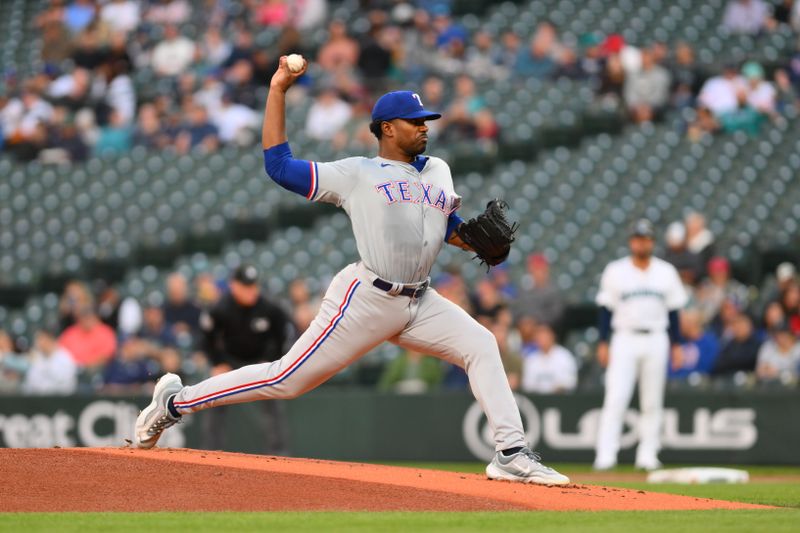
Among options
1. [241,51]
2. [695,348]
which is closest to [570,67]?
[241,51]

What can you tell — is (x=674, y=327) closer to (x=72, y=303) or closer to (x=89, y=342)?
(x=89, y=342)

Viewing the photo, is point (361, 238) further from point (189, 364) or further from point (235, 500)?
point (189, 364)

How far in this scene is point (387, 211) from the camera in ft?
21.1

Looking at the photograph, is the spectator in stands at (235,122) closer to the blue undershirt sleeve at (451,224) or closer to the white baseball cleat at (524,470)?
the blue undershirt sleeve at (451,224)

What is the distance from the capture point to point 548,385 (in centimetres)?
1250

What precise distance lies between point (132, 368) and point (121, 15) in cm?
864

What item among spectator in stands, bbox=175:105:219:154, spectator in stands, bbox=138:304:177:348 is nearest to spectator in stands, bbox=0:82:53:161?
spectator in stands, bbox=175:105:219:154

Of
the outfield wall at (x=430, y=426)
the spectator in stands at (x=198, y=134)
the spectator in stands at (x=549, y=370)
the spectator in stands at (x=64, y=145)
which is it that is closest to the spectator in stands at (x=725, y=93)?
the spectator in stands at (x=549, y=370)

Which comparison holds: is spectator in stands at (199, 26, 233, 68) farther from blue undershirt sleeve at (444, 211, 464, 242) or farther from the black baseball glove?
the black baseball glove

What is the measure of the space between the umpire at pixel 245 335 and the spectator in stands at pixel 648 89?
7.13 m

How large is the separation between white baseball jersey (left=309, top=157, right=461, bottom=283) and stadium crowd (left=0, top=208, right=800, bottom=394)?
209 inches

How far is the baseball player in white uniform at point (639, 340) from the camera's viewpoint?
1078cm

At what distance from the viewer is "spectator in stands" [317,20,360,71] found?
58.9ft

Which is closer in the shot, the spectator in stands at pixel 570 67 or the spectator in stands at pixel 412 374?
the spectator in stands at pixel 412 374
